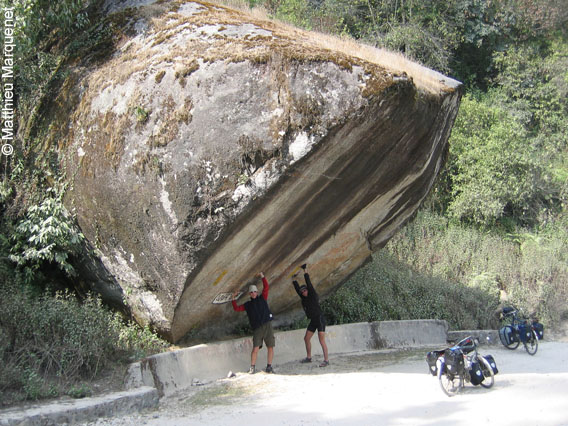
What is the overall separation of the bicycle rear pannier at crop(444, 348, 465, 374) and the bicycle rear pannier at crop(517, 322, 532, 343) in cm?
506

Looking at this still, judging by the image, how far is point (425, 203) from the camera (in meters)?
20.0

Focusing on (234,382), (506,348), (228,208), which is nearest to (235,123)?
(228,208)

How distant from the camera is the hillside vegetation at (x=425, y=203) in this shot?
7.40 m

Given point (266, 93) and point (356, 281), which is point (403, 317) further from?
point (266, 93)

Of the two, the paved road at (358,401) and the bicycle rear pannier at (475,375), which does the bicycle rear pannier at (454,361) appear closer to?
the bicycle rear pannier at (475,375)

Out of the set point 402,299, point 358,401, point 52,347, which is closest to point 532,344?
point 402,299

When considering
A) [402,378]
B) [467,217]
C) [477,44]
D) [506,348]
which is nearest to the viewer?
[402,378]

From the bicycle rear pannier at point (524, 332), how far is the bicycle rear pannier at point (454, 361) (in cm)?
506

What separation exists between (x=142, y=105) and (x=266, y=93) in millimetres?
1748

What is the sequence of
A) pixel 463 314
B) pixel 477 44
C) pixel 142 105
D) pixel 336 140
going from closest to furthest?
pixel 336 140, pixel 142 105, pixel 463 314, pixel 477 44

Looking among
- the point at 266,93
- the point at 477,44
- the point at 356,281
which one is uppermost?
the point at 477,44

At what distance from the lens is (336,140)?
24.6ft

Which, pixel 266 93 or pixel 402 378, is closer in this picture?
pixel 266 93

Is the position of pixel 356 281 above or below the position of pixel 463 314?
above
